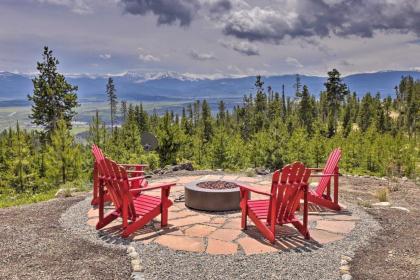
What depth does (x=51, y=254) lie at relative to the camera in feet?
16.6

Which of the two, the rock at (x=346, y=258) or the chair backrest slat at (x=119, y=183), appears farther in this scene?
the chair backrest slat at (x=119, y=183)

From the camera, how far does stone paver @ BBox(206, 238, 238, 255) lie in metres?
5.08

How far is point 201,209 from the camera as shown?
7.12 m

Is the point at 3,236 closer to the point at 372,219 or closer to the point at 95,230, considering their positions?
the point at 95,230

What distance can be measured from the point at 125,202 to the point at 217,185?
2438 millimetres

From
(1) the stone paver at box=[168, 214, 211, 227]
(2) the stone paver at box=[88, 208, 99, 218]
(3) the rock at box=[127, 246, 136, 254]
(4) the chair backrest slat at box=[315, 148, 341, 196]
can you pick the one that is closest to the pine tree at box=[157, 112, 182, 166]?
(2) the stone paver at box=[88, 208, 99, 218]

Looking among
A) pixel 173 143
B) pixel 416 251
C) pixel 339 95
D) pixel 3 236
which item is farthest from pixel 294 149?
pixel 339 95

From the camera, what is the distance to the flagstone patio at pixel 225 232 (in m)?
5.29

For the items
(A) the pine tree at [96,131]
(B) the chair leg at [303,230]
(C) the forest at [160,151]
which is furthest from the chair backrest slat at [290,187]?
(A) the pine tree at [96,131]

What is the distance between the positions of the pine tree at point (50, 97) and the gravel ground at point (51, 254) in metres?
28.5

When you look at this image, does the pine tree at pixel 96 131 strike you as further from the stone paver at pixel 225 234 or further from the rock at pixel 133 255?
the rock at pixel 133 255

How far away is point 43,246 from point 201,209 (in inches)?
111

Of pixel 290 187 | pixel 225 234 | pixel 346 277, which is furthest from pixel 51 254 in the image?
pixel 346 277

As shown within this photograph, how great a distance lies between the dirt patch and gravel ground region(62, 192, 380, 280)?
241mm
